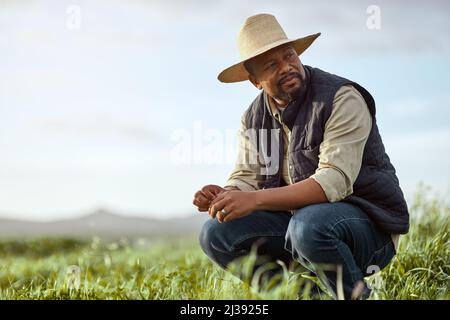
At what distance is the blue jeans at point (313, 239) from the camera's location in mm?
2541

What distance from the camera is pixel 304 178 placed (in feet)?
9.04

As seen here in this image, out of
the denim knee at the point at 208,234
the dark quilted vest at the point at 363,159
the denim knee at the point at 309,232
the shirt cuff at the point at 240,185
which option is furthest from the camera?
the shirt cuff at the point at 240,185

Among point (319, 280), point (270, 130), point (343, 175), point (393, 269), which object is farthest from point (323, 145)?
point (393, 269)

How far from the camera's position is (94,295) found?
3.07 metres

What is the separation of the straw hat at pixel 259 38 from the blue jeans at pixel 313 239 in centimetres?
65

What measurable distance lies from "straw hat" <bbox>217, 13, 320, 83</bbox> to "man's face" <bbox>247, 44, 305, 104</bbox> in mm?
49

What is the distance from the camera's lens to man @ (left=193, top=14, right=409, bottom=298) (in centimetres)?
258

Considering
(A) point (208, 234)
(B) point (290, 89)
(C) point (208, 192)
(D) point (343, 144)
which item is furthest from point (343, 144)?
(A) point (208, 234)

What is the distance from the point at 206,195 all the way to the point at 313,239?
1.56 ft

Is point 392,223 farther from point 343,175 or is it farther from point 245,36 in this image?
point 245,36

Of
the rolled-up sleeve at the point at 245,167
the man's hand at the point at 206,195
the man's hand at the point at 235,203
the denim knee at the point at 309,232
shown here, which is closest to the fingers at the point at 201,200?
the man's hand at the point at 206,195

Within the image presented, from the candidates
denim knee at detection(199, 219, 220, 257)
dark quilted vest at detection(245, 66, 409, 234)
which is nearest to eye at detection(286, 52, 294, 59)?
dark quilted vest at detection(245, 66, 409, 234)

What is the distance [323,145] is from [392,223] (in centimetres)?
41

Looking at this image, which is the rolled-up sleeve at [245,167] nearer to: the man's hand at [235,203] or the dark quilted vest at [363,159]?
the dark quilted vest at [363,159]
